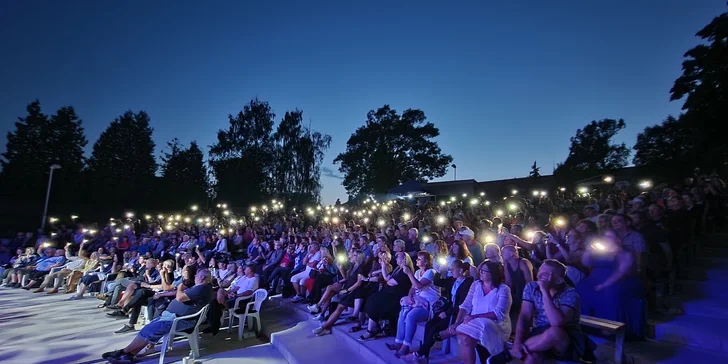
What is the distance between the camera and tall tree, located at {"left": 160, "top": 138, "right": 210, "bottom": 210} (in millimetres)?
25500

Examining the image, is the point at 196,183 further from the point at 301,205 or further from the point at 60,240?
the point at 60,240

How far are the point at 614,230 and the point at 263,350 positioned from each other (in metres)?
4.93

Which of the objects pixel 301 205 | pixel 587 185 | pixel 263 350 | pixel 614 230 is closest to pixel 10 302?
pixel 263 350

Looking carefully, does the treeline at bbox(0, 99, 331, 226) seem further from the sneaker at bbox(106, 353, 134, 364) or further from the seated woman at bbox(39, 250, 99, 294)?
the sneaker at bbox(106, 353, 134, 364)

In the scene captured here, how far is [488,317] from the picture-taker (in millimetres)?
3377

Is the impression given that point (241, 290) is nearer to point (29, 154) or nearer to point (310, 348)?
point (310, 348)

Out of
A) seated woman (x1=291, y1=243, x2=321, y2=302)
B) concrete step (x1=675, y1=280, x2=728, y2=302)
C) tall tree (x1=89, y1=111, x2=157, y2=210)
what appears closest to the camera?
concrete step (x1=675, y1=280, x2=728, y2=302)

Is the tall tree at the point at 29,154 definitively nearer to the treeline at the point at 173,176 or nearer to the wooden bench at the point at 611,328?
the treeline at the point at 173,176

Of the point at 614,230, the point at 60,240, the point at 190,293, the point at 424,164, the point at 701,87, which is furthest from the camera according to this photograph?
the point at 424,164

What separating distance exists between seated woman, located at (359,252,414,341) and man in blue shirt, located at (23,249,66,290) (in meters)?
10.6

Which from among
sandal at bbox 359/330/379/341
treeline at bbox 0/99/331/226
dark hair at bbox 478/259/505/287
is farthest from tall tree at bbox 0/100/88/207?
dark hair at bbox 478/259/505/287

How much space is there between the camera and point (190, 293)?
4.99 meters

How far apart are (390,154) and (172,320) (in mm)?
27954

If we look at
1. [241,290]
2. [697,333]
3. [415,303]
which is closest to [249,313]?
[241,290]
